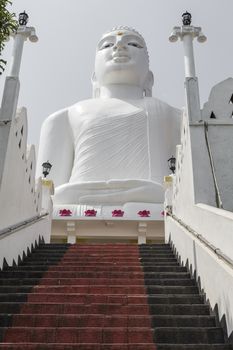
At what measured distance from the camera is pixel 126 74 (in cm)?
1611

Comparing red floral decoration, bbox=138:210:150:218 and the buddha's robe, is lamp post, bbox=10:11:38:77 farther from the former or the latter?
red floral decoration, bbox=138:210:150:218

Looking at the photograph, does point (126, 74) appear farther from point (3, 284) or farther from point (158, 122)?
point (3, 284)

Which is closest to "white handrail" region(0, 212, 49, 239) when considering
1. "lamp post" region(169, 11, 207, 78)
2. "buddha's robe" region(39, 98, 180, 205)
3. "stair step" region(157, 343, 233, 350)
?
"stair step" region(157, 343, 233, 350)

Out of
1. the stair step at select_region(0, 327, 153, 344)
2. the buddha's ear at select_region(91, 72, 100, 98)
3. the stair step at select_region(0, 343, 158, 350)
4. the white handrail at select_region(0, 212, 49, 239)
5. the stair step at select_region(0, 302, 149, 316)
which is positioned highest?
the buddha's ear at select_region(91, 72, 100, 98)

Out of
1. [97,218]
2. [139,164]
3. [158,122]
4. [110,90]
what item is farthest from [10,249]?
[110,90]

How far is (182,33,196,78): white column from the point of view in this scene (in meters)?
7.65

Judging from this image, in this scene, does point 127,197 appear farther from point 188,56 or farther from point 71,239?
point 188,56

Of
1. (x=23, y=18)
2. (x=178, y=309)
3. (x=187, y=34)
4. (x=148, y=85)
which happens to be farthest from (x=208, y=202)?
(x=148, y=85)

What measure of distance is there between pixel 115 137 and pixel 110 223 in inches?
135

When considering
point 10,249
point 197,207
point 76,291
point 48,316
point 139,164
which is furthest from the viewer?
point 139,164

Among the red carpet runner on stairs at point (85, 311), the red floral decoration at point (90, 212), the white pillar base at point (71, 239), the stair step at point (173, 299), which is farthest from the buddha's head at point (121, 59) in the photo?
the stair step at point (173, 299)

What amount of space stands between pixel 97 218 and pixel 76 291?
23.3ft

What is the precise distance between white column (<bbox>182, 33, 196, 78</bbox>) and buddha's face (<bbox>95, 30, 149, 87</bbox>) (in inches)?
309

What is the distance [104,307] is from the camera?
13.5 ft
